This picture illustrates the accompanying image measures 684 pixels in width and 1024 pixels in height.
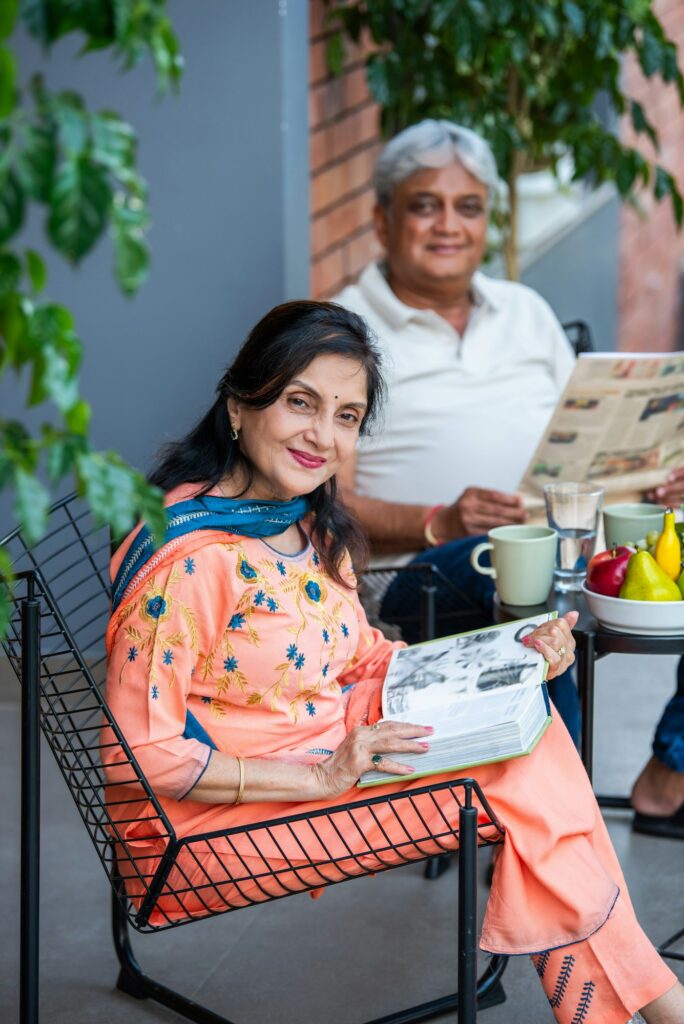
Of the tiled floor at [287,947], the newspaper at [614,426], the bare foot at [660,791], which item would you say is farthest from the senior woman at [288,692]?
the bare foot at [660,791]

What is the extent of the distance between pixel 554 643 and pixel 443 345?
139cm

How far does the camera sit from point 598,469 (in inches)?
106

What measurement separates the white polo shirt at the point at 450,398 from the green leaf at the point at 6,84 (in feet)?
6.85

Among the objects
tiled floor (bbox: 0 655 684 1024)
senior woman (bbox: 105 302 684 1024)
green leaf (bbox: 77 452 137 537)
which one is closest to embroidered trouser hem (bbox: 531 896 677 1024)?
senior woman (bbox: 105 302 684 1024)

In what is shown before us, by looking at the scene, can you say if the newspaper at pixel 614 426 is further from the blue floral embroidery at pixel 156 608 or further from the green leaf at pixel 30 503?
A: the green leaf at pixel 30 503

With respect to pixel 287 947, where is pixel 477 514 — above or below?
above

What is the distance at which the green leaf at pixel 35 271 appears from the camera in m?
0.99

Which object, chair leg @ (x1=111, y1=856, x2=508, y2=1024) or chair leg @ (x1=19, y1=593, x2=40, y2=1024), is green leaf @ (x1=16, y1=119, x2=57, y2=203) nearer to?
chair leg @ (x1=19, y1=593, x2=40, y2=1024)

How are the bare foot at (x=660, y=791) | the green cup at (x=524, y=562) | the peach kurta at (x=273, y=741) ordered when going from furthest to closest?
the bare foot at (x=660, y=791) < the green cup at (x=524, y=562) < the peach kurta at (x=273, y=741)

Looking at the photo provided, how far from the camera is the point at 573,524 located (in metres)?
2.27

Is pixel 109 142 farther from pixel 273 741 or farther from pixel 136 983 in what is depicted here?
pixel 136 983

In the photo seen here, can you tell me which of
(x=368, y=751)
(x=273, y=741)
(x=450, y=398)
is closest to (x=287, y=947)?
(x=273, y=741)

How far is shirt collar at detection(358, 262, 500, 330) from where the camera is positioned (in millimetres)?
3170

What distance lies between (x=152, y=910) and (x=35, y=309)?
40.3 inches
